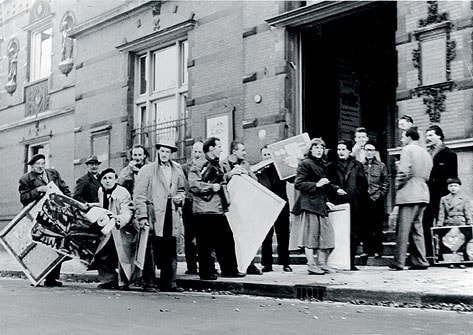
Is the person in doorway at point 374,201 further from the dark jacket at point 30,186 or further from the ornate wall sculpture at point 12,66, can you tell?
the ornate wall sculpture at point 12,66

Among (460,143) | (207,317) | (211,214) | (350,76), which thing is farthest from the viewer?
(350,76)

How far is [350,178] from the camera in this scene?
10.4 meters

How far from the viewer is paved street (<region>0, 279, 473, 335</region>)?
222 inches

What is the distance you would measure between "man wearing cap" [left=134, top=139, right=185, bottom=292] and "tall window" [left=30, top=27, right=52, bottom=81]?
543 inches

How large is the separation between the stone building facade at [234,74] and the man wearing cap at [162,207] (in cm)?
442

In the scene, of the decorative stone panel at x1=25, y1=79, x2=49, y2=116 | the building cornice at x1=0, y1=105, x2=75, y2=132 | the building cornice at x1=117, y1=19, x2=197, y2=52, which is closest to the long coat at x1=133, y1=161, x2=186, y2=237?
the building cornice at x1=117, y1=19, x2=197, y2=52

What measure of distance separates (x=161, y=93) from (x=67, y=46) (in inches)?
186

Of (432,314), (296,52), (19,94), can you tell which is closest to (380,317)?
(432,314)

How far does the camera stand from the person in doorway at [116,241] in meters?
9.57

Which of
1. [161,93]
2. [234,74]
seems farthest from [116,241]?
[161,93]

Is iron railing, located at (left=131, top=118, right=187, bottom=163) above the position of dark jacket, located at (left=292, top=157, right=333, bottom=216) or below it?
above

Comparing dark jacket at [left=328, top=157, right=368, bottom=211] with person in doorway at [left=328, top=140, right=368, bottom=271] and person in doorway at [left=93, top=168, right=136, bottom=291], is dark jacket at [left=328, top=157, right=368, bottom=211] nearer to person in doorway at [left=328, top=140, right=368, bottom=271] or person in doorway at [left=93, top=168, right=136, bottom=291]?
person in doorway at [left=328, top=140, right=368, bottom=271]

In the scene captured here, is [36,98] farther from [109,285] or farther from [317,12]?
A: [109,285]

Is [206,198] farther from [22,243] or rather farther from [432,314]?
[432,314]
